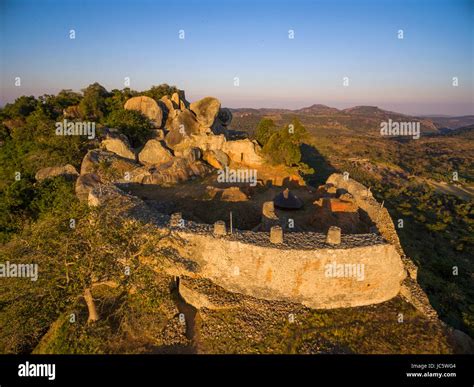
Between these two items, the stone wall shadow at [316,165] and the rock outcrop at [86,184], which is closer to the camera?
the rock outcrop at [86,184]

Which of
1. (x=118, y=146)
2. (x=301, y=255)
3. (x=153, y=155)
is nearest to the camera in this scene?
(x=301, y=255)

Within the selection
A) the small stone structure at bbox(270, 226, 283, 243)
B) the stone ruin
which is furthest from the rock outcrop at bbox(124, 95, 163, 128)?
the small stone structure at bbox(270, 226, 283, 243)

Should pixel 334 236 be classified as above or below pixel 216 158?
below

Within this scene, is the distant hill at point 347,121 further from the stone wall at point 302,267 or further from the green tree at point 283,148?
the stone wall at point 302,267

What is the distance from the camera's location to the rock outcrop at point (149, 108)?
112 feet

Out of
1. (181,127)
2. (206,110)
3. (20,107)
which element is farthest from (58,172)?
(206,110)

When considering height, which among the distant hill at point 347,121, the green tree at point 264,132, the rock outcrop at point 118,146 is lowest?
the rock outcrop at point 118,146

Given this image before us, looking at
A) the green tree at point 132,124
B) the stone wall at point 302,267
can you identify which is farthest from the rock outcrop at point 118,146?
the stone wall at point 302,267

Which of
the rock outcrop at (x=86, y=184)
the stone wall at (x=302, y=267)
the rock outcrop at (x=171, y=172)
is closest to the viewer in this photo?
the stone wall at (x=302, y=267)

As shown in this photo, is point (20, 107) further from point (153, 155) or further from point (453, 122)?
point (453, 122)

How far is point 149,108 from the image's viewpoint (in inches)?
1345
